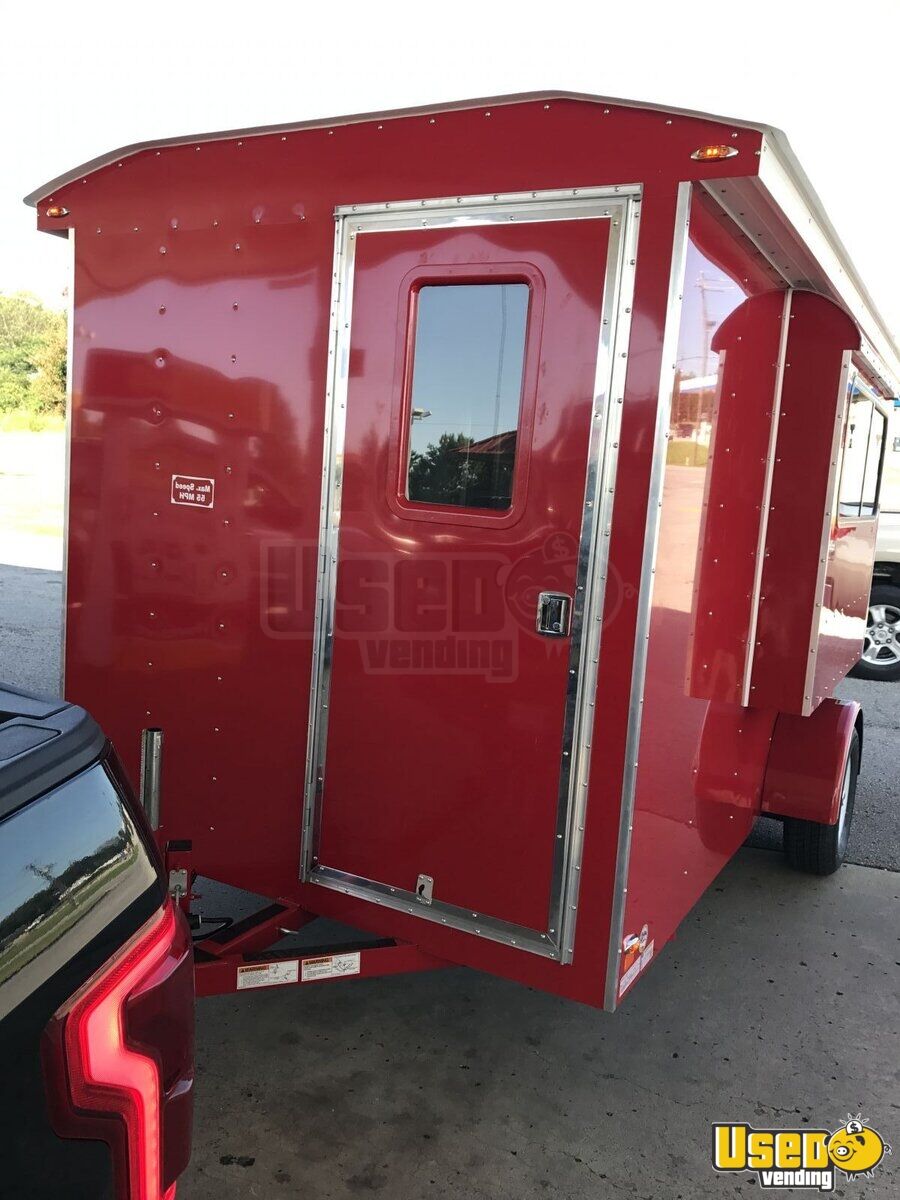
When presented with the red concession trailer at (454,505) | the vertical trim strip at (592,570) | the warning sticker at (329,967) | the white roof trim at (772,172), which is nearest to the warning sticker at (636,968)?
the red concession trailer at (454,505)

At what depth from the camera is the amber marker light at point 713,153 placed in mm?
2350

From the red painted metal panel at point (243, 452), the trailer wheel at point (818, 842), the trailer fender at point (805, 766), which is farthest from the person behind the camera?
the trailer wheel at point (818, 842)

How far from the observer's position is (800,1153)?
2830mm

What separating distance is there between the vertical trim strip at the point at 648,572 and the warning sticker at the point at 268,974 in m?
0.88

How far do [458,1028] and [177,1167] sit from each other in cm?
208

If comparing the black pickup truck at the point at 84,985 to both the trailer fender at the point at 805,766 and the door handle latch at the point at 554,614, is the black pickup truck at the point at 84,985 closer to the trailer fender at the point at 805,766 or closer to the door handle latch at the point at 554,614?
the door handle latch at the point at 554,614

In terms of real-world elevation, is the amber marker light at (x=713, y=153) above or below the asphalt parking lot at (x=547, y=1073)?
above

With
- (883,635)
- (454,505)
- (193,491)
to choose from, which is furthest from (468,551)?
(883,635)

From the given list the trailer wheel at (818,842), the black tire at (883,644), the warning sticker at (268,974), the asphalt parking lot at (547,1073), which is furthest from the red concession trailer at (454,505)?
the black tire at (883,644)

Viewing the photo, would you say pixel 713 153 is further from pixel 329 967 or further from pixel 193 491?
pixel 329 967

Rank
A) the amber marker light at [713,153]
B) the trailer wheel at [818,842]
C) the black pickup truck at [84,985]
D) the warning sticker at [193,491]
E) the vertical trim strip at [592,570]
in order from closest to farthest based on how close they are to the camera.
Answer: the black pickup truck at [84,985] < the amber marker light at [713,153] < the vertical trim strip at [592,570] < the warning sticker at [193,491] < the trailer wheel at [818,842]

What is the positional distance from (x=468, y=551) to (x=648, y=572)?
0.51 m

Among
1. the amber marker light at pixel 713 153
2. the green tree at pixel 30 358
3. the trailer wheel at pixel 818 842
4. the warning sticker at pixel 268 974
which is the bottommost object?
the trailer wheel at pixel 818 842

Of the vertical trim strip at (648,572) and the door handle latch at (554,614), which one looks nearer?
the vertical trim strip at (648,572)
